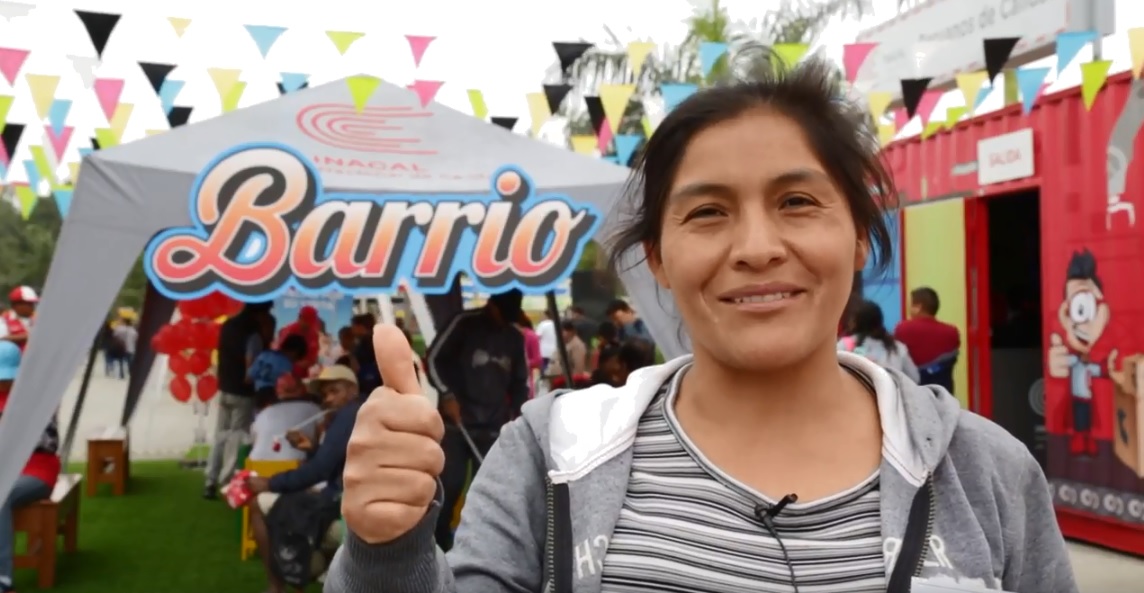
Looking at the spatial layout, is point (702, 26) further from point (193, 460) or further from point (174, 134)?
point (174, 134)

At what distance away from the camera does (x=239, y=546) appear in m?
6.43

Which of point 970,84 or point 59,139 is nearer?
point 970,84

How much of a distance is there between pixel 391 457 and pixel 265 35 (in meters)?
5.19

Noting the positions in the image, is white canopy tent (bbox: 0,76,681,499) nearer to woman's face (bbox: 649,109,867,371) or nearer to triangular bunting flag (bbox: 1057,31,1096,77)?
triangular bunting flag (bbox: 1057,31,1096,77)

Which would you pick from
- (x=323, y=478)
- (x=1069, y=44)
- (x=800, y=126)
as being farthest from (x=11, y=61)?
(x=1069, y=44)

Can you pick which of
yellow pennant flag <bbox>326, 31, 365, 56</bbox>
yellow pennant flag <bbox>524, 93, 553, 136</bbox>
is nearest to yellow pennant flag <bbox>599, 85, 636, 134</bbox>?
yellow pennant flag <bbox>524, 93, 553, 136</bbox>

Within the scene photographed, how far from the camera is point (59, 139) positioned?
9.25m

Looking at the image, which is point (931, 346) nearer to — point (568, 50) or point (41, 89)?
point (568, 50)

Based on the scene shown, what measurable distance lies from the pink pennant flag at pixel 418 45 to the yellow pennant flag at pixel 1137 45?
390 cm

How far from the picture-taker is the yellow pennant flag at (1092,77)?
5.60 m

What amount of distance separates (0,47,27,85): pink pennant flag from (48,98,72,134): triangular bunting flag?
348cm

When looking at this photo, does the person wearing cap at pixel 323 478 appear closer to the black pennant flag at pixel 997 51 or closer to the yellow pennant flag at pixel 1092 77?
the black pennant flag at pixel 997 51

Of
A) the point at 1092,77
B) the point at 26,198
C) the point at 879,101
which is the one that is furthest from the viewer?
the point at 26,198

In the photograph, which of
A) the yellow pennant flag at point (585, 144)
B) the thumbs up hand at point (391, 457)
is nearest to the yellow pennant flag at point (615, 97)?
the yellow pennant flag at point (585, 144)
